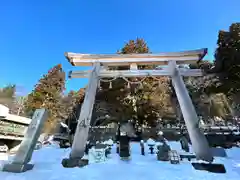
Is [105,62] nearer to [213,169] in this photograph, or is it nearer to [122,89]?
[213,169]

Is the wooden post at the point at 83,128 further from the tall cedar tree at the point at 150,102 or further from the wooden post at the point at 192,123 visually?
the tall cedar tree at the point at 150,102

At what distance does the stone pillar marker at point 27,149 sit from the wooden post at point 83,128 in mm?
813

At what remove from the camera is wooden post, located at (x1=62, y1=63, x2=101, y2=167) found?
11.8ft

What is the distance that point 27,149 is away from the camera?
325cm

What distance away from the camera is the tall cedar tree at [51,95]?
1819 cm

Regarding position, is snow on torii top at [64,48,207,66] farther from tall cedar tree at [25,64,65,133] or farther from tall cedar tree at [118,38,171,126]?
tall cedar tree at [25,64,65,133]

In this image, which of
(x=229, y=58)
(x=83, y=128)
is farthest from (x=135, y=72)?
(x=229, y=58)

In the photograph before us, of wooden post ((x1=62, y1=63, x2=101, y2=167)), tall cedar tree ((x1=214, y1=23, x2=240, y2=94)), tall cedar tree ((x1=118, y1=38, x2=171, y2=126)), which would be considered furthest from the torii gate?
tall cedar tree ((x1=214, y1=23, x2=240, y2=94))

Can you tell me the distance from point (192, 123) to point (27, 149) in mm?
4148

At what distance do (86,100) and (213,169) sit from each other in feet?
12.0

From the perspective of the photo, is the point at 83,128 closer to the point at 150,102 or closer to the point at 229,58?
the point at 150,102

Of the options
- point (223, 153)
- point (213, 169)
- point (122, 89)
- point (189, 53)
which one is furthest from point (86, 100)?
point (122, 89)

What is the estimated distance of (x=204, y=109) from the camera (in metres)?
14.9

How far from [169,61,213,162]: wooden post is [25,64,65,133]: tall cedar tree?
15.6 m
